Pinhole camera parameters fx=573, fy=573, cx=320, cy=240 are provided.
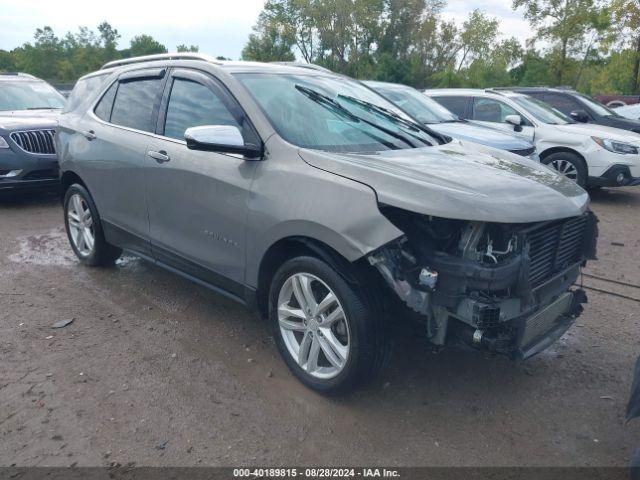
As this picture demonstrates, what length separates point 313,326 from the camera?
3289mm

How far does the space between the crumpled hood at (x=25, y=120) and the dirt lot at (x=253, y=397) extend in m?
4.00

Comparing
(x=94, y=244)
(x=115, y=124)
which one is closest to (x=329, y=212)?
(x=115, y=124)

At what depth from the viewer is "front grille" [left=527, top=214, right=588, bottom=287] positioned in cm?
306

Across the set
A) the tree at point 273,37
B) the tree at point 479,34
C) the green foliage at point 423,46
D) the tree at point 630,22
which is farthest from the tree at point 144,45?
the tree at point 630,22

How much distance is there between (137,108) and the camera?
4.57 meters

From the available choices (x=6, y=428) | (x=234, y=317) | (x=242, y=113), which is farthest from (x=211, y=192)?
(x=6, y=428)

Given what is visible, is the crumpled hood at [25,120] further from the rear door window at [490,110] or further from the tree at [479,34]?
the tree at [479,34]

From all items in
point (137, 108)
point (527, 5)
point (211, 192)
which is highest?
point (527, 5)

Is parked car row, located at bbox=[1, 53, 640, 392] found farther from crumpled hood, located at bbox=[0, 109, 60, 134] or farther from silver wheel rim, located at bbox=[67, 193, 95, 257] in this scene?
crumpled hood, located at bbox=[0, 109, 60, 134]

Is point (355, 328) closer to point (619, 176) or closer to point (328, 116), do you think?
point (328, 116)

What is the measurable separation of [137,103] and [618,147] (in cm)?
754

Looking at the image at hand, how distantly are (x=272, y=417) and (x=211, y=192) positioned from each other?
1.47 metres

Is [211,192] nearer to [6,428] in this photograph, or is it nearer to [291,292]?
[291,292]

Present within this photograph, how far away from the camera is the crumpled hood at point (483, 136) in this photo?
7.50 m
